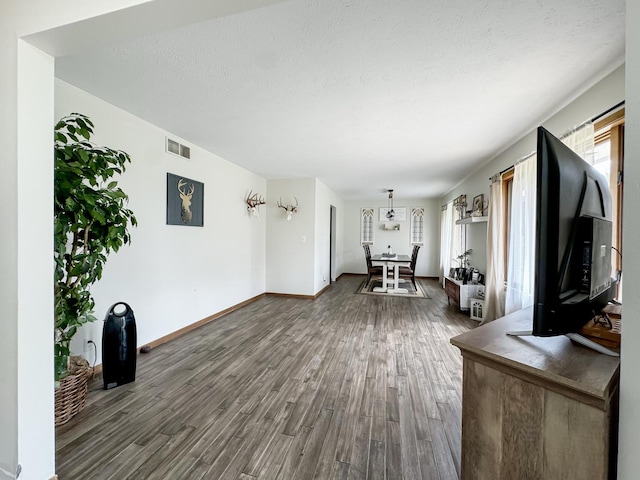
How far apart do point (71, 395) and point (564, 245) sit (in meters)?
2.82

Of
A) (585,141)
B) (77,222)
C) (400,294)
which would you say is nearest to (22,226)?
(77,222)

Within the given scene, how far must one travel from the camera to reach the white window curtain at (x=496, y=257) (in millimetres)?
3457

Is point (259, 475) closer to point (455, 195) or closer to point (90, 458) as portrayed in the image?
point (90, 458)

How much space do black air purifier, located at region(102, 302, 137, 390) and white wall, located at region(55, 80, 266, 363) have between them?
37 centimetres

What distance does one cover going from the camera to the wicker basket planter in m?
1.68

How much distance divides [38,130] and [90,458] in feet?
5.66

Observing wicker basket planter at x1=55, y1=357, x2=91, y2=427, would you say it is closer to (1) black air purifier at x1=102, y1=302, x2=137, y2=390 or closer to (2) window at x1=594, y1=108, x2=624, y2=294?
(1) black air purifier at x1=102, y1=302, x2=137, y2=390

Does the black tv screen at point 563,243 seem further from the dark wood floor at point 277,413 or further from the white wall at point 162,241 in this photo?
the white wall at point 162,241

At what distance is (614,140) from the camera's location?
6.13 ft

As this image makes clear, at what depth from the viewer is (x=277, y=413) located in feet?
5.97

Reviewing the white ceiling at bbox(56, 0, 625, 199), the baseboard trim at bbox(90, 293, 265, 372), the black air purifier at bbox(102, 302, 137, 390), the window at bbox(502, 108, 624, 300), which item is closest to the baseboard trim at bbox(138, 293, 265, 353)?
the baseboard trim at bbox(90, 293, 265, 372)

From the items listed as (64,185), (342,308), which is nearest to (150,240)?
(64,185)

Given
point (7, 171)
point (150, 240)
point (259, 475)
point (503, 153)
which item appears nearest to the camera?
point (7, 171)

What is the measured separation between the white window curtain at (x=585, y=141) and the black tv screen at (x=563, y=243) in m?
1.39
